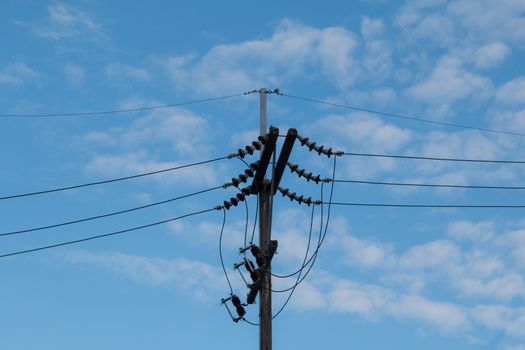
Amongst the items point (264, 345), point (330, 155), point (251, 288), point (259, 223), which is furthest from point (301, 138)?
point (264, 345)

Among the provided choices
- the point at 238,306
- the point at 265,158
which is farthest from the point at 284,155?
the point at 238,306

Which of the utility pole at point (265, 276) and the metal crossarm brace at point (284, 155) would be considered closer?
the utility pole at point (265, 276)

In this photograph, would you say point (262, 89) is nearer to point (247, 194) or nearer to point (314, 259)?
point (247, 194)

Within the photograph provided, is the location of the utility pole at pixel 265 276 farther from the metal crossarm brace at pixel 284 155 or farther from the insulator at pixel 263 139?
the insulator at pixel 263 139

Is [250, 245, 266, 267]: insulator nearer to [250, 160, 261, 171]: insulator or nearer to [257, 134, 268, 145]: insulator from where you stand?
[250, 160, 261, 171]: insulator

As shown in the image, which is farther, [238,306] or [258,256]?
[238,306]

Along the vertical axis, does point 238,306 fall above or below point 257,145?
below

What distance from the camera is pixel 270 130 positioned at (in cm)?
1499

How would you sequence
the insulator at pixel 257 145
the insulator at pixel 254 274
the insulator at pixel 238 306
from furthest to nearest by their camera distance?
1. the insulator at pixel 257 145
2. the insulator at pixel 238 306
3. the insulator at pixel 254 274

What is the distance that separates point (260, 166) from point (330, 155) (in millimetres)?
1432

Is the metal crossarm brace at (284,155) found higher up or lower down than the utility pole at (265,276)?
higher up

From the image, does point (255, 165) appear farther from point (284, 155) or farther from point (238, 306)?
point (238, 306)

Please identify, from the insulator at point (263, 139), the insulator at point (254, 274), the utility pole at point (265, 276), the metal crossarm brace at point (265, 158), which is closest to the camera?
the utility pole at point (265, 276)

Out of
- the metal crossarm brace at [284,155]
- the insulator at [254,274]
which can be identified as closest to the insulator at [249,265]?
the insulator at [254,274]
